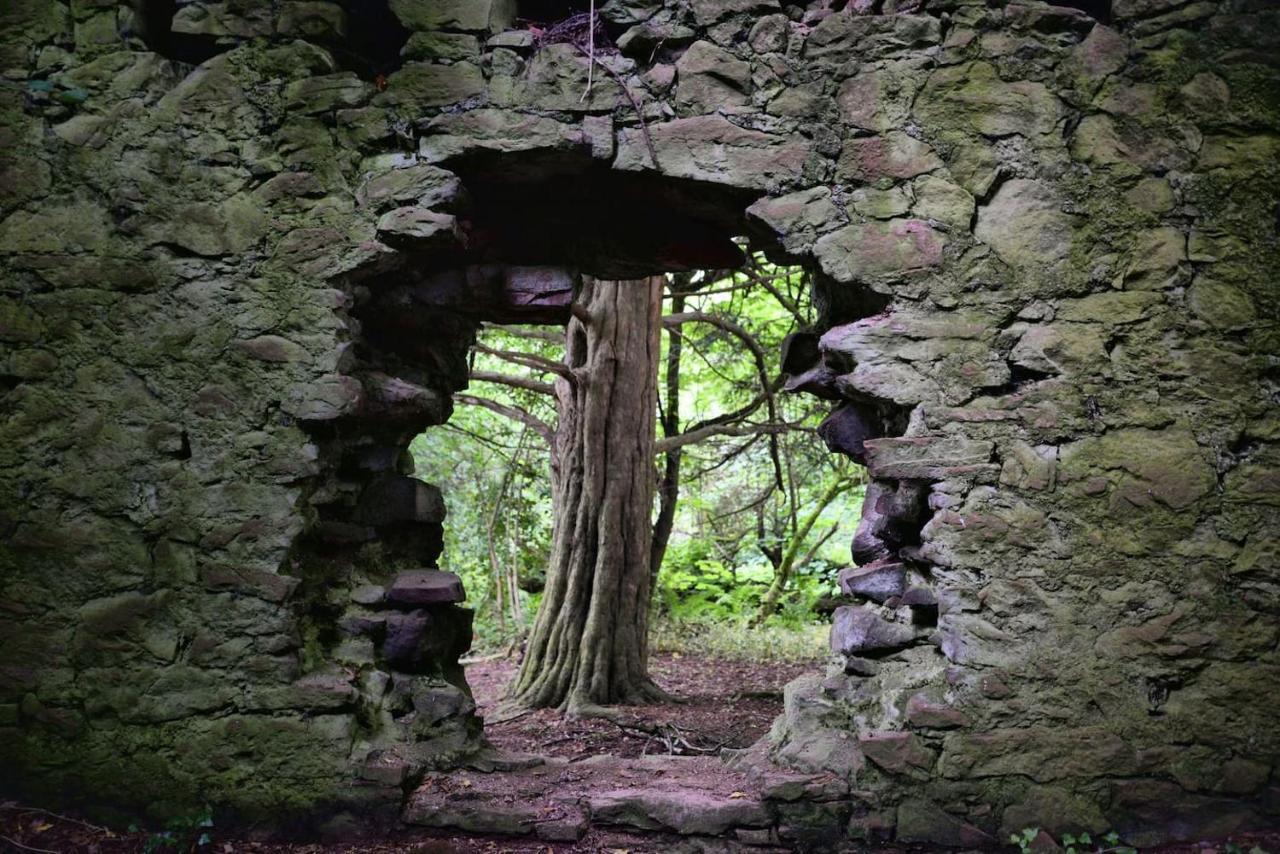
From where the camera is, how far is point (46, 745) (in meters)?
3.03

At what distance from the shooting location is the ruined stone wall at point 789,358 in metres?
2.76

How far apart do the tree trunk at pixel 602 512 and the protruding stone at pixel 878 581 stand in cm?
289

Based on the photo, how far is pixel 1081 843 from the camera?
8.70 feet

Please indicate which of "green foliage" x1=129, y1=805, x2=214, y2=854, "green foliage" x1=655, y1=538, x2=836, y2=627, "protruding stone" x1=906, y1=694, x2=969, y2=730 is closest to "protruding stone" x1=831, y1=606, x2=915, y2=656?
"protruding stone" x1=906, y1=694, x2=969, y2=730

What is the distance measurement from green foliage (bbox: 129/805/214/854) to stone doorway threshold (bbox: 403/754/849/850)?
26.0 inches

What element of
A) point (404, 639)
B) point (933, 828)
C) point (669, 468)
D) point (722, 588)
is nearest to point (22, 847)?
point (404, 639)

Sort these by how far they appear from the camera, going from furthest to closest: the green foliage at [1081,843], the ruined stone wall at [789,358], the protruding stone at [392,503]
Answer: the protruding stone at [392,503], the ruined stone wall at [789,358], the green foliage at [1081,843]

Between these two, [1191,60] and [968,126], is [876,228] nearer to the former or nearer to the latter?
[968,126]

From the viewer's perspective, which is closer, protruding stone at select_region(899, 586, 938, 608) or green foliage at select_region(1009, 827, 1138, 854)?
green foliage at select_region(1009, 827, 1138, 854)

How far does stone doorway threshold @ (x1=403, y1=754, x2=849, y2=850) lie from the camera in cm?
281

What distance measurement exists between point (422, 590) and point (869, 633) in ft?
5.41

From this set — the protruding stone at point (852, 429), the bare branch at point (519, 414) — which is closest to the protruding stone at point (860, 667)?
the protruding stone at point (852, 429)

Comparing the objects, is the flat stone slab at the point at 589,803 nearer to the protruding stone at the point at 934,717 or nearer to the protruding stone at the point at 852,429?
the protruding stone at the point at 934,717

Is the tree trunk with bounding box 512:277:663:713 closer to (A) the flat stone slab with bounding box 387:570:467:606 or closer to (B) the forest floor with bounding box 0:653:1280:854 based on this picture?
(B) the forest floor with bounding box 0:653:1280:854
